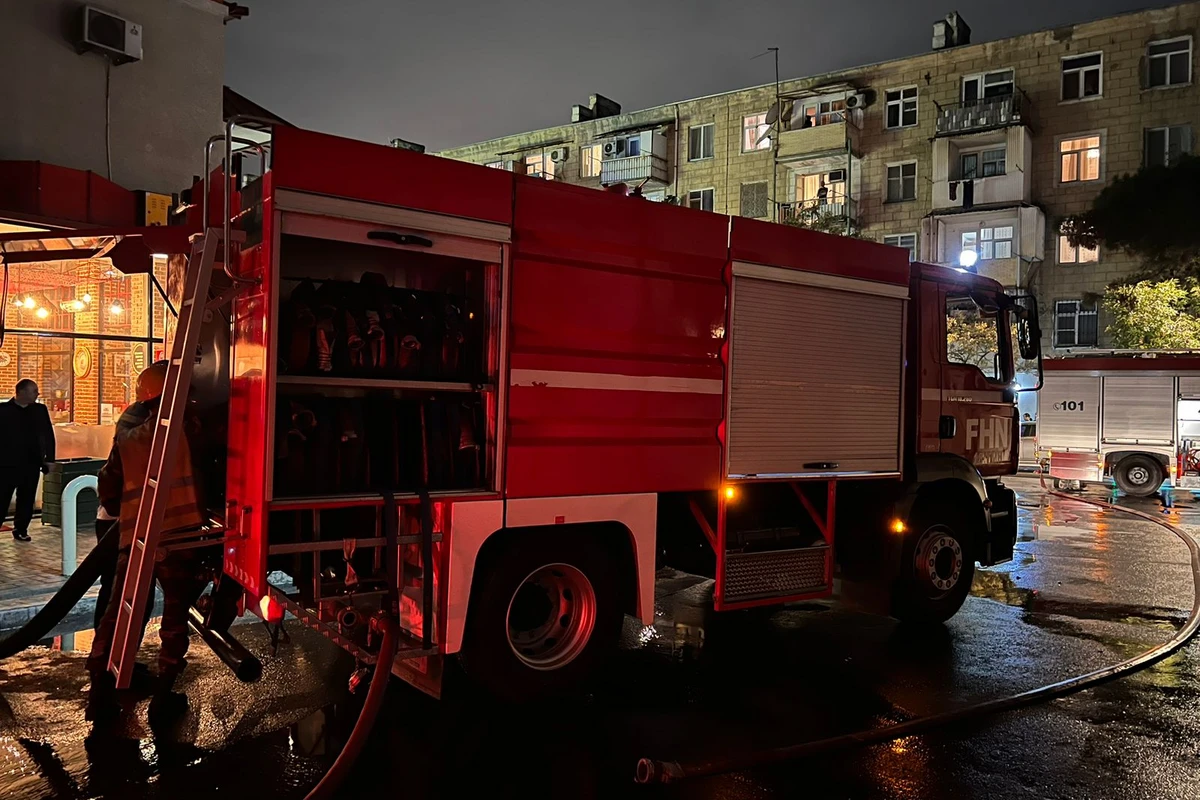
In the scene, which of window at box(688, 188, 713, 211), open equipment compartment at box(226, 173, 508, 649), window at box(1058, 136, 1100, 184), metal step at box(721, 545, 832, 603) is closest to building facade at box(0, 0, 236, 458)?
open equipment compartment at box(226, 173, 508, 649)

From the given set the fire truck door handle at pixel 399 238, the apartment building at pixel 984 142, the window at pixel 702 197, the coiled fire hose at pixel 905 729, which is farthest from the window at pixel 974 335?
the window at pixel 702 197

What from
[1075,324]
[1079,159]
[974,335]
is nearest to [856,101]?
[1079,159]

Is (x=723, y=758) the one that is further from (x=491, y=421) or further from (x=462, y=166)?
(x=462, y=166)

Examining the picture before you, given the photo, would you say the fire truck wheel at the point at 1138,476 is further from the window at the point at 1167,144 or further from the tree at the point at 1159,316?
the window at the point at 1167,144

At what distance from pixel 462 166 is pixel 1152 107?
101 ft

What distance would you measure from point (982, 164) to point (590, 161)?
16.0 meters

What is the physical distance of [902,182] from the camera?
1257 inches

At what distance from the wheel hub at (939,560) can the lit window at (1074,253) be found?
25933 mm

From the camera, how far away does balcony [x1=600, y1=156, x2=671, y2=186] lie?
3575cm

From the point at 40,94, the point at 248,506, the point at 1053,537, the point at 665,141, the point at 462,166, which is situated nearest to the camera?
the point at 248,506

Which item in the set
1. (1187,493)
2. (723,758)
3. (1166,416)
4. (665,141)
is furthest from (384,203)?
(665,141)

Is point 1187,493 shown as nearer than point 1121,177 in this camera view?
Yes

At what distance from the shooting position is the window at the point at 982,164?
30031 mm

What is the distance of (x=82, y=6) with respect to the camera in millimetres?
10828
